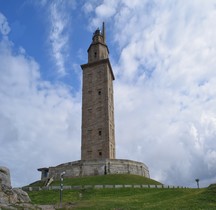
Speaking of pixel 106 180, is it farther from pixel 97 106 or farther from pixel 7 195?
pixel 7 195

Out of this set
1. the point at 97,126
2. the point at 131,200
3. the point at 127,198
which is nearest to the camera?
the point at 131,200

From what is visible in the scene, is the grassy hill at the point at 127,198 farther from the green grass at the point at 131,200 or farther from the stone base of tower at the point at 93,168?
the stone base of tower at the point at 93,168

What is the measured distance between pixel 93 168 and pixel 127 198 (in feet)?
78.3

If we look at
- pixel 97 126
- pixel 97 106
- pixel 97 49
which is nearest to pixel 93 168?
pixel 97 126

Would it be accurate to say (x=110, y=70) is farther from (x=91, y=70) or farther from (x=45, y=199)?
(x=45, y=199)

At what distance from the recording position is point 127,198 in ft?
128

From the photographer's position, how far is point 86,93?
246 ft

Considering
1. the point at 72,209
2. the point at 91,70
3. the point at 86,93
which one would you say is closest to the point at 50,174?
the point at 86,93

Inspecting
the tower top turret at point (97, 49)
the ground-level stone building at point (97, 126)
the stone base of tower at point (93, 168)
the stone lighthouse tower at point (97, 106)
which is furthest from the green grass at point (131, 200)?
the tower top turret at point (97, 49)

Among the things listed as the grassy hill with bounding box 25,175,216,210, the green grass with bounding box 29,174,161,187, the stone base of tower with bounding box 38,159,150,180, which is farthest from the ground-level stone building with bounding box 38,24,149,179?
the grassy hill with bounding box 25,175,216,210

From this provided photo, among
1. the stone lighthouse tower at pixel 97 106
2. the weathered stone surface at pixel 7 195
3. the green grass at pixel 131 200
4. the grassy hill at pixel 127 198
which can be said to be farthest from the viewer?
the stone lighthouse tower at pixel 97 106

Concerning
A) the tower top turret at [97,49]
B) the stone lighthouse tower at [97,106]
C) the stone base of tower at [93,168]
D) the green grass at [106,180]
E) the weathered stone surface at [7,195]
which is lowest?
the weathered stone surface at [7,195]

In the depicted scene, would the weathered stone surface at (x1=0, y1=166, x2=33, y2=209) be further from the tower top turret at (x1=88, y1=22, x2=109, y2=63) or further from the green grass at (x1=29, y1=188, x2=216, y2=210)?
the tower top turret at (x1=88, y1=22, x2=109, y2=63)

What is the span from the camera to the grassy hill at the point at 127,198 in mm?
31375
